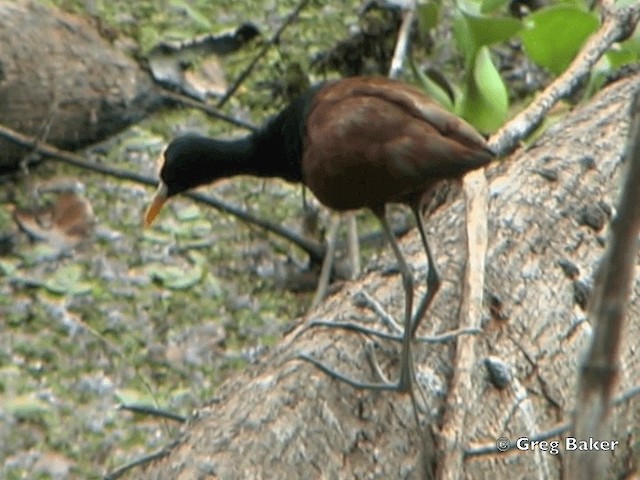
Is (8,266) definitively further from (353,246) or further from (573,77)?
(573,77)

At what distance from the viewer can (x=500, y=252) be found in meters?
2.71

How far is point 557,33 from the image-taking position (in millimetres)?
3883

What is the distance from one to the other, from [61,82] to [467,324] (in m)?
2.06

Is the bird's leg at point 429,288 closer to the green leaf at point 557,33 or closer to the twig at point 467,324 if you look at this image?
the twig at point 467,324


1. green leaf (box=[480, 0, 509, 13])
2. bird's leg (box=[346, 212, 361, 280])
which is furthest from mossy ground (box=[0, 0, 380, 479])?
green leaf (box=[480, 0, 509, 13])

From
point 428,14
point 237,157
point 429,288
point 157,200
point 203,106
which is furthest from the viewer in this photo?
point 203,106

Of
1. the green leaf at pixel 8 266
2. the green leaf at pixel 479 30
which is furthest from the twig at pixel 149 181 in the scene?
the green leaf at pixel 479 30

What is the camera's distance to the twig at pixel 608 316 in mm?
944

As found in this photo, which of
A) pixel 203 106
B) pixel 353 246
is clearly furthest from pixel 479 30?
pixel 203 106

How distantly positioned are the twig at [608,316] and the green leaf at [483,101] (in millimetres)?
2882

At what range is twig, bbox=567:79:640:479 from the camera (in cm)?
94

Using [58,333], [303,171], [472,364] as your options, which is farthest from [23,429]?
[472,364]

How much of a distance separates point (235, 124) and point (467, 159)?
2076 millimetres

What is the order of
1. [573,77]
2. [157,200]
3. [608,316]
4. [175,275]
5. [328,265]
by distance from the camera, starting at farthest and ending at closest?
1. [175,275]
2. [328,265]
3. [573,77]
4. [157,200]
5. [608,316]
